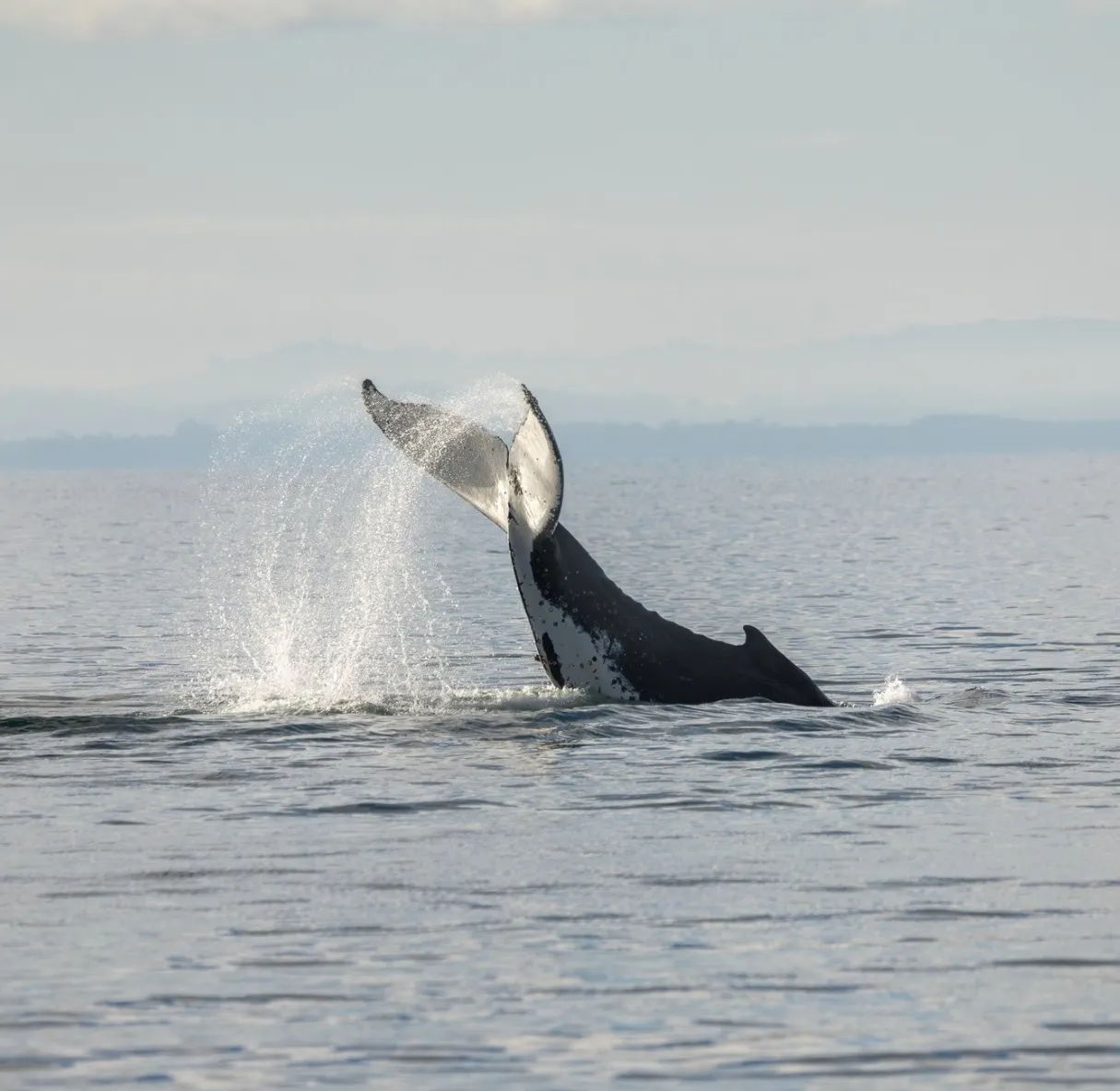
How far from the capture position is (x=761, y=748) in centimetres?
1580

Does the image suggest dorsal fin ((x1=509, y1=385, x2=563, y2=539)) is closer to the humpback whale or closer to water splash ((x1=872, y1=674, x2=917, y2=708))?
the humpback whale

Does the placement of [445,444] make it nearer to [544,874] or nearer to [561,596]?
[561,596]

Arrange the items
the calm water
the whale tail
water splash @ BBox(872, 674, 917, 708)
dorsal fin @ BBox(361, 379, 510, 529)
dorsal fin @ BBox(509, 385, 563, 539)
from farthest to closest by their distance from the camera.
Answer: water splash @ BBox(872, 674, 917, 708)
dorsal fin @ BBox(361, 379, 510, 529)
the whale tail
dorsal fin @ BBox(509, 385, 563, 539)
the calm water

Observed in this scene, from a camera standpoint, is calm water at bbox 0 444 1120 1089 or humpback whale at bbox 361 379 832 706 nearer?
calm water at bbox 0 444 1120 1089

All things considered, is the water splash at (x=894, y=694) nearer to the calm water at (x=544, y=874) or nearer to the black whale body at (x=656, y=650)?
the calm water at (x=544, y=874)

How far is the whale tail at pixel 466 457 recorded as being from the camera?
15.7 m

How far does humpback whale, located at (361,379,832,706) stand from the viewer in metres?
15.7

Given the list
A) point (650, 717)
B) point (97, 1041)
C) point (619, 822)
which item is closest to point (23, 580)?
Answer: point (650, 717)

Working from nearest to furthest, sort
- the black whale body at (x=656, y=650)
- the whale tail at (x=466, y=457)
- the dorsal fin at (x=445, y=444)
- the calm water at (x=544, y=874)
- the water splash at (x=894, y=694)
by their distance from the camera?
the calm water at (x=544, y=874) < the whale tail at (x=466, y=457) < the dorsal fin at (x=445, y=444) < the black whale body at (x=656, y=650) < the water splash at (x=894, y=694)

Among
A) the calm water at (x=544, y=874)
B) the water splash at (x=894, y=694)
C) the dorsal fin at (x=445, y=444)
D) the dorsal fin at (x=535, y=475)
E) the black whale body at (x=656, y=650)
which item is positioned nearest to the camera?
the calm water at (x=544, y=874)

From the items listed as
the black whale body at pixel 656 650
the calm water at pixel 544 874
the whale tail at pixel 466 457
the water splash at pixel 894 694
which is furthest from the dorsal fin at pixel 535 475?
the water splash at pixel 894 694

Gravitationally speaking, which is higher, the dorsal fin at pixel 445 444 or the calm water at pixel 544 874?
the dorsal fin at pixel 445 444

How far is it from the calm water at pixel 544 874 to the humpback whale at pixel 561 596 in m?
0.32

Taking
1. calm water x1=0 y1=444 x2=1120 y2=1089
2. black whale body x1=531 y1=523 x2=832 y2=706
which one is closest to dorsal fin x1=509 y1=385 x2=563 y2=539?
black whale body x1=531 y1=523 x2=832 y2=706
